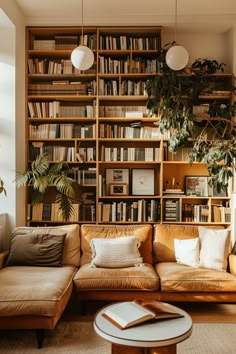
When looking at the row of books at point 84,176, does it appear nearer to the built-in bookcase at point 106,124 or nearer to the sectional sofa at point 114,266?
the built-in bookcase at point 106,124

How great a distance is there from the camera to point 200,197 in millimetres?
4762

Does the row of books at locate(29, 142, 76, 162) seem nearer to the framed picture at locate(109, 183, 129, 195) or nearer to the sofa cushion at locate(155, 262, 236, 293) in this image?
the framed picture at locate(109, 183, 129, 195)

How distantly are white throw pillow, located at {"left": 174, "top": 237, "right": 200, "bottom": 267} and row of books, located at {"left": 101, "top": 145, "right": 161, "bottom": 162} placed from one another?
1.17 metres

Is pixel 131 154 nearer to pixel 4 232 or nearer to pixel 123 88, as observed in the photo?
pixel 123 88

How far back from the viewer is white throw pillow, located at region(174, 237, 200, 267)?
13.0ft

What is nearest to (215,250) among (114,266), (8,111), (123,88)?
(114,266)

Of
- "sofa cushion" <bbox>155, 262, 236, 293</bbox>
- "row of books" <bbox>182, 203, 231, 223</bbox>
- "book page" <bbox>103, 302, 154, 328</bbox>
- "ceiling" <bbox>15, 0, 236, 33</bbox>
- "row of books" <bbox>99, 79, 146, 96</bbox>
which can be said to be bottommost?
"sofa cushion" <bbox>155, 262, 236, 293</bbox>

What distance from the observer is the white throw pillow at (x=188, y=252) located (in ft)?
13.0

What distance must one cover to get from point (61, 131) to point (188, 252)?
7.05 ft

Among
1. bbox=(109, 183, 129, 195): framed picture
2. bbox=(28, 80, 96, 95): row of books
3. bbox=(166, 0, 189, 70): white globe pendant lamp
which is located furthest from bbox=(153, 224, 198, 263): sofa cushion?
bbox=(28, 80, 96, 95): row of books

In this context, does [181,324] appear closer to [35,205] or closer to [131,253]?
[131,253]

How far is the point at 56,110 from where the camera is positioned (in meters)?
4.80

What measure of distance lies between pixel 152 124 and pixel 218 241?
5.88 feet

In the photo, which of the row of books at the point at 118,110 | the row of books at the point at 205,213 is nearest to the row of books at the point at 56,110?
the row of books at the point at 118,110
